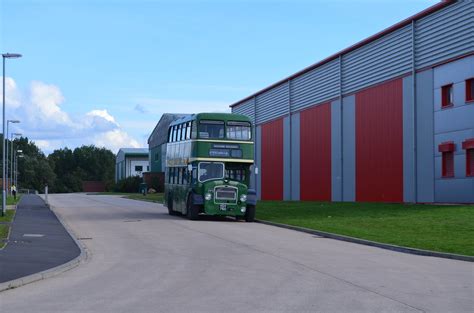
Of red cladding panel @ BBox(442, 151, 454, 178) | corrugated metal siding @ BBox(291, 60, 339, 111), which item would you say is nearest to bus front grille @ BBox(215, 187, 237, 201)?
red cladding panel @ BBox(442, 151, 454, 178)

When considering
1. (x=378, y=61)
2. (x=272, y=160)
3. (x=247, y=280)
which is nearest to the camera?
(x=247, y=280)

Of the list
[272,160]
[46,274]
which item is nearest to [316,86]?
[272,160]

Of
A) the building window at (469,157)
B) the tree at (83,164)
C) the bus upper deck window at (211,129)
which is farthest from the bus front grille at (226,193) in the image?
the tree at (83,164)

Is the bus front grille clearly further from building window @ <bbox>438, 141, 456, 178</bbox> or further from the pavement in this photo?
building window @ <bbox>438, 141, 456, 178</bbox>

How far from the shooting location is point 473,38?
103 ft

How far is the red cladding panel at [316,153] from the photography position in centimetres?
4650

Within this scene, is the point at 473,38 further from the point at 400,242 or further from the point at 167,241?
the point at 167,241

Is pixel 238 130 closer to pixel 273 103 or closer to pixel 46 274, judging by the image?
pixel 46 274

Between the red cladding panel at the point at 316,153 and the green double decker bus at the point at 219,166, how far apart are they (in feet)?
51.8

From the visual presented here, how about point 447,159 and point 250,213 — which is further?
point 447,159

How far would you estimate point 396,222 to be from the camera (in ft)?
87.1

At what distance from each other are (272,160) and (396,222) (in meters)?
31.3

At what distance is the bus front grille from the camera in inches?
1202

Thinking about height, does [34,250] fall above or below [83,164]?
below
